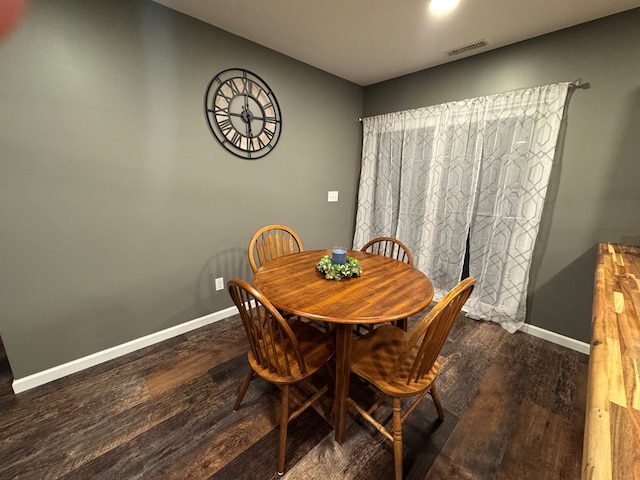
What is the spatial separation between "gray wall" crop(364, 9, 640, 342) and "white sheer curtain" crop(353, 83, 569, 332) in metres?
0.12

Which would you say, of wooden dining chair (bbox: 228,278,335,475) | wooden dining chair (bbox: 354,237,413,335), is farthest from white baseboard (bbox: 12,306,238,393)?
wooden dining chair (bbox: 354,237,413,335)

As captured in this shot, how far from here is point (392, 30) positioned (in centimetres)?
196

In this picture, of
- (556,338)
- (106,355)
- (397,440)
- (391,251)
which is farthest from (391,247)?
(106,355)

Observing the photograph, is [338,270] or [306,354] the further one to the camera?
[338,270]

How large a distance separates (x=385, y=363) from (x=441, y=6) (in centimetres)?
221

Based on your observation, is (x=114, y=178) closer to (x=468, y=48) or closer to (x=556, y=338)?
(x=468, y=48)

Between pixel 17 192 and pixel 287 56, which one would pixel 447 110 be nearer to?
pixel 287 56

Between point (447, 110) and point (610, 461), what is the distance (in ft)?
9.03

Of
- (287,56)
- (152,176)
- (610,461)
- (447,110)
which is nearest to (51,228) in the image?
(152,176)

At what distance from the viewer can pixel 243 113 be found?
86.6 inches

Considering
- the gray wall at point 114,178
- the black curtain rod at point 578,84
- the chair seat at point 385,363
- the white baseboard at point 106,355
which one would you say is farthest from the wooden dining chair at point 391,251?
the black curtain rod at point 578,84

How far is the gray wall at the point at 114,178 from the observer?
145 cm

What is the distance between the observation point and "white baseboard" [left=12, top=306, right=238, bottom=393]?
161 cm

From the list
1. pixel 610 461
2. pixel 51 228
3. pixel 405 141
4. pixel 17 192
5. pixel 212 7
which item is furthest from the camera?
pixel 405 141
